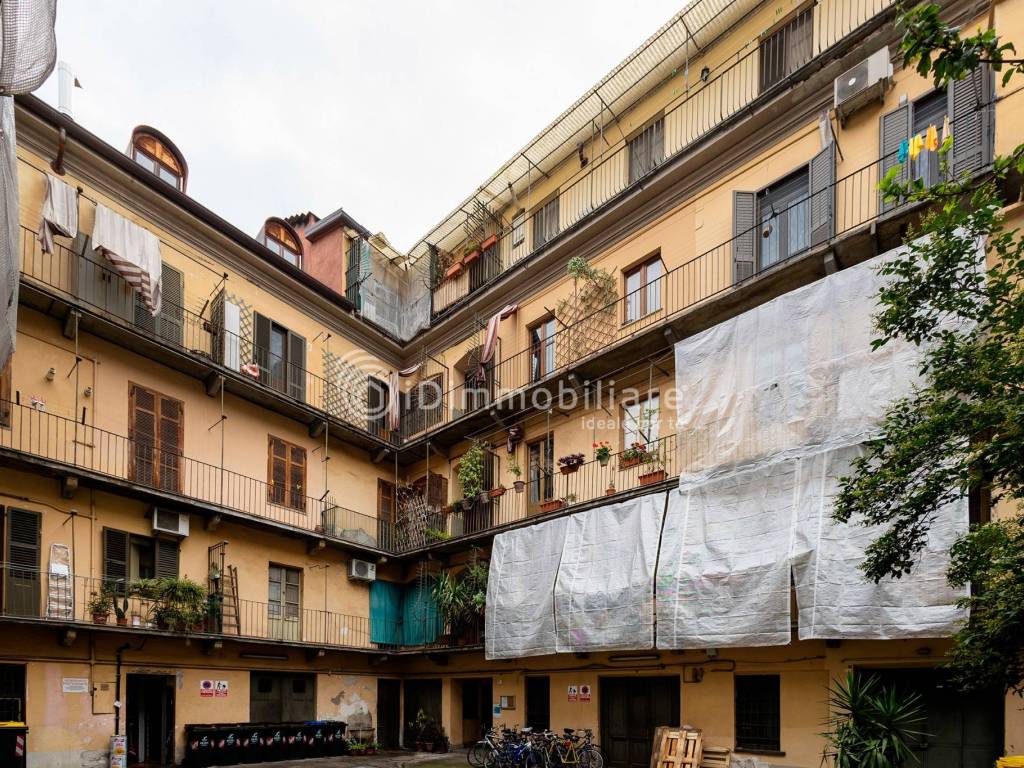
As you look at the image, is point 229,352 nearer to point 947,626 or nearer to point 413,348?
point 413,348

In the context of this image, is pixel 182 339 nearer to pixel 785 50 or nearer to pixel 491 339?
pixel 491 339

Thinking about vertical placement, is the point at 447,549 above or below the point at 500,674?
above

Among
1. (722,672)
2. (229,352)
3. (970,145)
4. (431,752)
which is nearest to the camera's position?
(970,145)

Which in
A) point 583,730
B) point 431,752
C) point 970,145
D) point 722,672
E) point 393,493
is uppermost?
point 970,145

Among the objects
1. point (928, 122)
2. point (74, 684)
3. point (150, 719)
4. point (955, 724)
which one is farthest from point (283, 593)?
point (928, 122)

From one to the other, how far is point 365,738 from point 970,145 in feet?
61.9

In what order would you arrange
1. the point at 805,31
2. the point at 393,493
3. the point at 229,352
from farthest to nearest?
the point at 393,493
the point at 229,352
the point at 805,31

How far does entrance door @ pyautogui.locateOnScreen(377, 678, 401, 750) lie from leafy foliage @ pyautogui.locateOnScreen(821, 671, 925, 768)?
13369 millimetres

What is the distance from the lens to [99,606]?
14.0m

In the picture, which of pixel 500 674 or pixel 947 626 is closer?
pixel 947 626

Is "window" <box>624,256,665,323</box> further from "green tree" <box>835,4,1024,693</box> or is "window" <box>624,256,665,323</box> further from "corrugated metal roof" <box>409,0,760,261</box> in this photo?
"green tree" <box>835,4,1024,693</box>

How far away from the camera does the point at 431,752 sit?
19203 mm

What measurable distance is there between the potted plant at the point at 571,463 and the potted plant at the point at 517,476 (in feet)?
5.62

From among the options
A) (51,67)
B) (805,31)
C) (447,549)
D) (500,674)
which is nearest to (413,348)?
(447,549)
